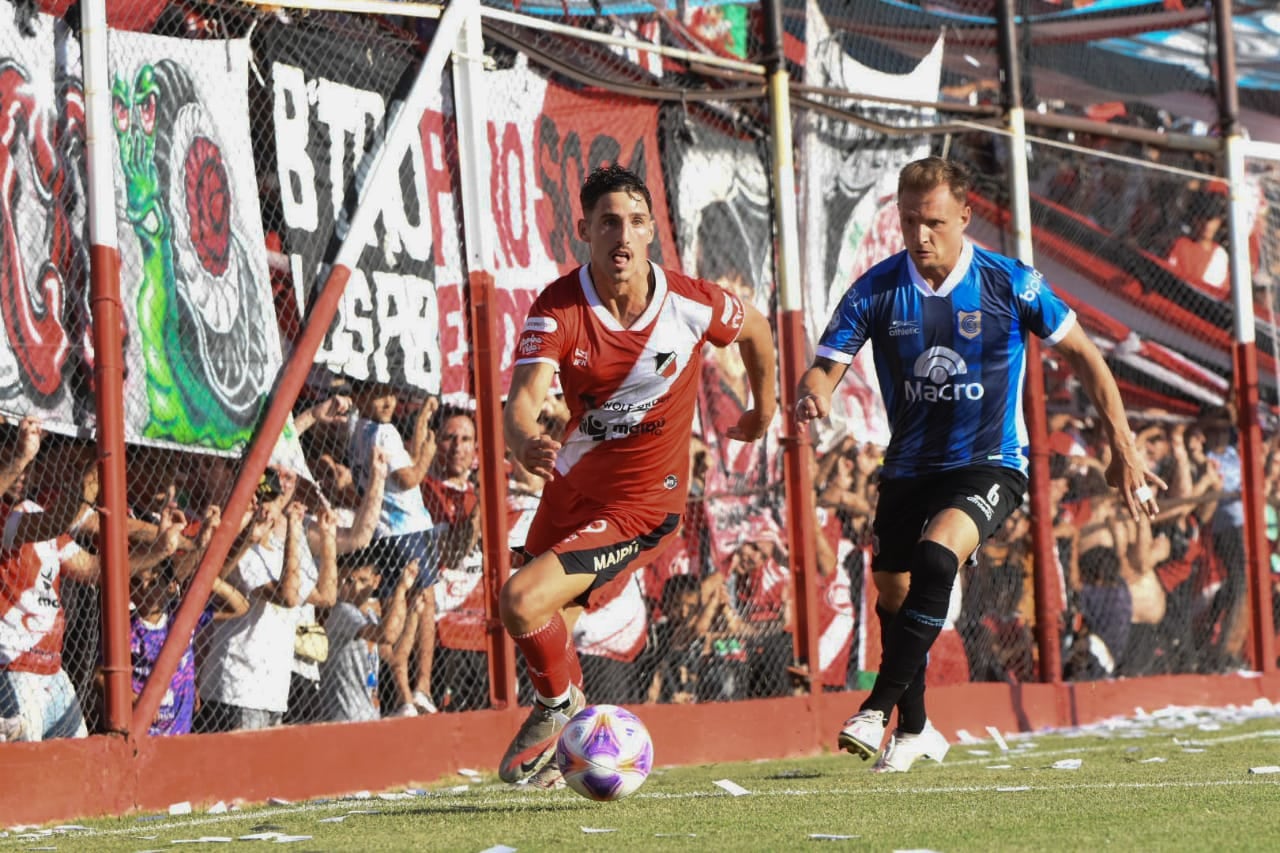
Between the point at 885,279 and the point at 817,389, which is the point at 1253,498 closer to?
the point at 885,279

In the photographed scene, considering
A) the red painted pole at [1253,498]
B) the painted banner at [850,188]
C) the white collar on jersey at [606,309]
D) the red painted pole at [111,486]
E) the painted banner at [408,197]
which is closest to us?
the white collar on jersey at [606,309]

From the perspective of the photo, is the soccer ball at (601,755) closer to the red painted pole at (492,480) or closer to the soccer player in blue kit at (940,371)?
the soccer player in blue kit at (940,371)

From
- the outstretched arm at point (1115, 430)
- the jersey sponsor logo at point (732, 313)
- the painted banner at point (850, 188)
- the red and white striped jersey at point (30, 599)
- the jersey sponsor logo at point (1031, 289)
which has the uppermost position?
the painted banner at point (850, 188)

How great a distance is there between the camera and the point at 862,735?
277 inches

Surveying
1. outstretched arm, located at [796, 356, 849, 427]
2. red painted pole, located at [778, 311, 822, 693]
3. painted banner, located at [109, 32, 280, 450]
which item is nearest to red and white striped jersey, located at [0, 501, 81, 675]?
painted banner, located at [109, 32, 280, 450]

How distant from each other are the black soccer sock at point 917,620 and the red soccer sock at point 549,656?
3.97ft

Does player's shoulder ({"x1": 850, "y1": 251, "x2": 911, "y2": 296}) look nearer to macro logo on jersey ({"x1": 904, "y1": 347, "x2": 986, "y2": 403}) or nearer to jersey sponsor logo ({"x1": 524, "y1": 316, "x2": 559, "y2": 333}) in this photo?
macro logo on jersey ({"x1": 904, "y1": 347, "x2": 986, "y2": 403})

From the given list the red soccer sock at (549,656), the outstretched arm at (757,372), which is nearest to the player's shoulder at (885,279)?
the outstretched arm at (757,372)

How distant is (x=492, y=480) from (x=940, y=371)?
2.51 meters

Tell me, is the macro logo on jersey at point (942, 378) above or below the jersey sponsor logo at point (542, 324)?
below

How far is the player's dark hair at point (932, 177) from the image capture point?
25.5 feet

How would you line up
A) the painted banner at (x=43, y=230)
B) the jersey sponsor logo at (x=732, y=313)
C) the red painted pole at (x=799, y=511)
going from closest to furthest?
1. the jersey sponsor logo at (x=732, y=313)
2. the painted banner at (x=43, y=230)
3. the red painted pole at (x=799, y=511)

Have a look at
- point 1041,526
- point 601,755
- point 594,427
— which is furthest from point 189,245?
point 1041,526

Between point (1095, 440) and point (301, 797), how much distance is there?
24.8ft
